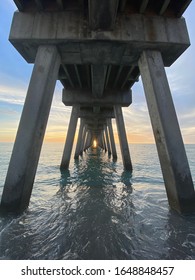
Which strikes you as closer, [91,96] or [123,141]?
[91,96]

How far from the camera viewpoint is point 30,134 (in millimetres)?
4211

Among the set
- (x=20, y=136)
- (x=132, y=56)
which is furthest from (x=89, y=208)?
(x=132, y=56)

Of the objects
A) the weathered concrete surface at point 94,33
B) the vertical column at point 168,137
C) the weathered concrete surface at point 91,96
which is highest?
the weathered concrete surface at point 91,96

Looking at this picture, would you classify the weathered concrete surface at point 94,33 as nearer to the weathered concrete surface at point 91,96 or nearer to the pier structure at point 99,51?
the pier structure at point 99,51

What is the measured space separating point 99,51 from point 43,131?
3.07m

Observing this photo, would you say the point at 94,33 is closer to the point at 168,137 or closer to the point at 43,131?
the point at 43,131

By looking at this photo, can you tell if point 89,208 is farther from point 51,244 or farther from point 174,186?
point 174,186

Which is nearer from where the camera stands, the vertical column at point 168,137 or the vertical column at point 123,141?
the vertical column at point 168,137

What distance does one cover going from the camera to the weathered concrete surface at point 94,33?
4.75m

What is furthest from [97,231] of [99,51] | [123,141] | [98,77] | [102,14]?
[123,141]

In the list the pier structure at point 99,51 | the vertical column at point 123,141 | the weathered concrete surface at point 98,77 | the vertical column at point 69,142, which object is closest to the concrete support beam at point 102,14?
the pier structure at point 99,51

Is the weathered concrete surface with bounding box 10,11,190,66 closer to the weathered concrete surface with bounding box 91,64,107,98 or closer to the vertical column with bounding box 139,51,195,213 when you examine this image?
the vertical column with bounding box 139,51,195,213
